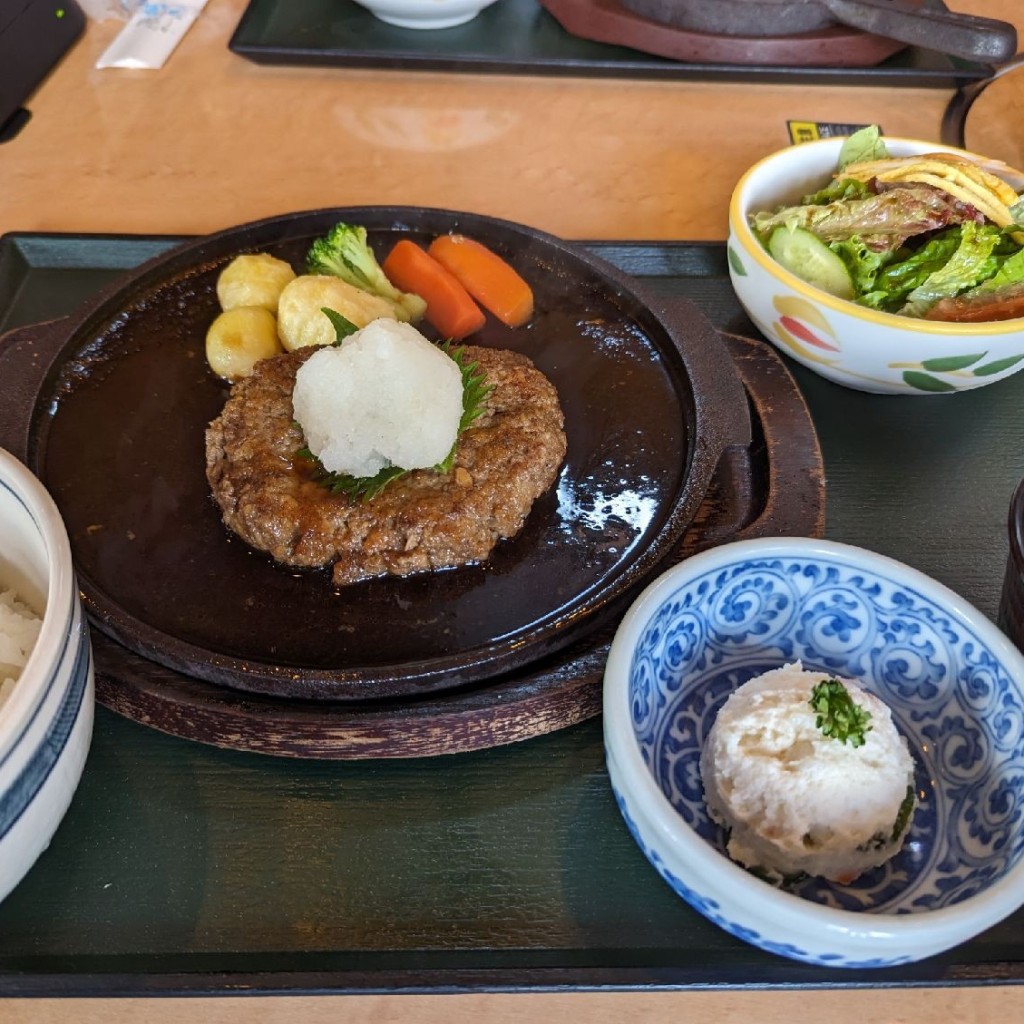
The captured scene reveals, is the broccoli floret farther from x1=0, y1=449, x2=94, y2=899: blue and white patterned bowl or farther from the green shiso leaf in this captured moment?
x1=0, y1=449, x2=94, y2=899: blue and white patterned bowl

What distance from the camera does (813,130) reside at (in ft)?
9.42

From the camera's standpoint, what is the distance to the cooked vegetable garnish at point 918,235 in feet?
6.26

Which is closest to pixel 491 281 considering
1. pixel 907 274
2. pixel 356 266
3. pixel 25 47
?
pixel 356 266

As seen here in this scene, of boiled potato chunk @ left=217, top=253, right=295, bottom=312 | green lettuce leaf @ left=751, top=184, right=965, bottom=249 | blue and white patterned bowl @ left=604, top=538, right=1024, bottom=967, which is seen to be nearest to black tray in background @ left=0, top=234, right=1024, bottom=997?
blue and white patterned bowl @ left=604, top=538, right=1024, bottom=967

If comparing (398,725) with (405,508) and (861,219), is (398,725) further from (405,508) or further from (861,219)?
(861,219)

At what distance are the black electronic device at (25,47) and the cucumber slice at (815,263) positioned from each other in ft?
8.09

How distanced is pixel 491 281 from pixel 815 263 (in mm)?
695

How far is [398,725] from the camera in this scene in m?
1.36

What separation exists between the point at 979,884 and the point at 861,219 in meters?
1.39

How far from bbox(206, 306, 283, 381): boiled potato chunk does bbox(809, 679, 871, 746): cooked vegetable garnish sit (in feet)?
4.14

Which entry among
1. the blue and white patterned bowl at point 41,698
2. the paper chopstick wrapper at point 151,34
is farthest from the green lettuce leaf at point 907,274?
the paper chopstick wrapper at point 151,34

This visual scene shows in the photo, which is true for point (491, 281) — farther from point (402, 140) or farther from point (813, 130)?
point (813, 130)

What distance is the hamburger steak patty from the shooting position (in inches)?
62.0

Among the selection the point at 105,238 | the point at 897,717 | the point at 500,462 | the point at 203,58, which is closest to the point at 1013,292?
the point at 897,717
